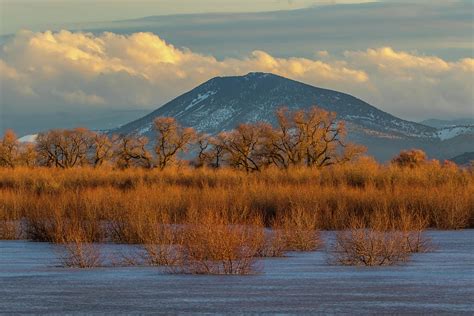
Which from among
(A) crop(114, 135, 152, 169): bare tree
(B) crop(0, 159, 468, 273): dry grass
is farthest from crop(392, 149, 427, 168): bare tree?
(B) crop(0, 159, 468, 273): dry grass

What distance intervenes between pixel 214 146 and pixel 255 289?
5998 cm

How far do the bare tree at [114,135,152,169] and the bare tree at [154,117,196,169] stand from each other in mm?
916

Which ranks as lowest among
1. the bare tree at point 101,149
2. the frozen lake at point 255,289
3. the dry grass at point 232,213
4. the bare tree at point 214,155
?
the frozen lake at point 255,289

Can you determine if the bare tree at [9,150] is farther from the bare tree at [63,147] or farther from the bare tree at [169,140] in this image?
the bare tree at [169,140]

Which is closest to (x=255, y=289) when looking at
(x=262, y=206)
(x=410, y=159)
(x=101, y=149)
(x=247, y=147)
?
(x=262, y=206)

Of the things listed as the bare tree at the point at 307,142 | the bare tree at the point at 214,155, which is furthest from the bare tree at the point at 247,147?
the bare tree at the point at 214,155

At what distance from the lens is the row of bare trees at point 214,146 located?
69.9m

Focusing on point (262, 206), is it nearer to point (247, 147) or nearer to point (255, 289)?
point (255, 289)

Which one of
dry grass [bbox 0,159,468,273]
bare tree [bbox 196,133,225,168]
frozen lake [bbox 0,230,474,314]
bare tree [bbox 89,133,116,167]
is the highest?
bare tree [bbox 89,133,116,167]

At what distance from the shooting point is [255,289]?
15.9 m

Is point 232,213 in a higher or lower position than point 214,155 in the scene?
lower

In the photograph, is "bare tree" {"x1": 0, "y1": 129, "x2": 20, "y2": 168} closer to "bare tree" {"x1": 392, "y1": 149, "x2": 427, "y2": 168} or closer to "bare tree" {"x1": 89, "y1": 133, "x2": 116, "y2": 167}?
"bare tree" {"x1": 89, "y1": 133, "x2": 116, "y2": 167}

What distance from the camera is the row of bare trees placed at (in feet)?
229

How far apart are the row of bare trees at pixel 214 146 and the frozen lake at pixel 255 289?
41.4 metres
